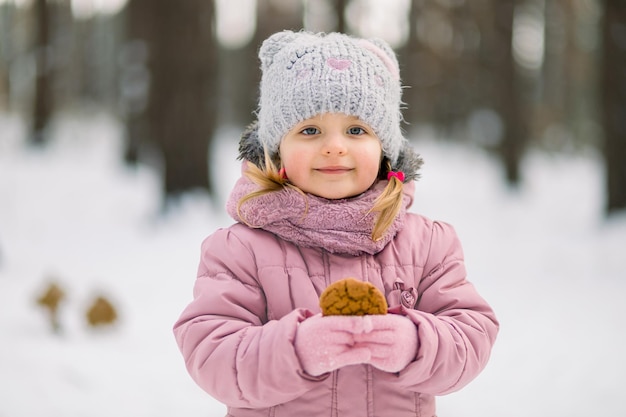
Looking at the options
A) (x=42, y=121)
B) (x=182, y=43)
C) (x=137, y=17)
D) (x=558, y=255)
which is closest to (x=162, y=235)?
(x=182, y=43)

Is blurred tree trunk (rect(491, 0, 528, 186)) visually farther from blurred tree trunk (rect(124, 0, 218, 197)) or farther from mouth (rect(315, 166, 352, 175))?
mouth (rect(315, 166, 352, 175))

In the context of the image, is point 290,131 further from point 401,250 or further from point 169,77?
point 169,77

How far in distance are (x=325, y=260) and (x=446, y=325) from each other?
35 centimetres

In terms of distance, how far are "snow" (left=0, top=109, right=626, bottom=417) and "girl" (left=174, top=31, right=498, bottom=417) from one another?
2.00 metres

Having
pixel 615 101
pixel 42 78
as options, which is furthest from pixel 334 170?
pixel 42 78

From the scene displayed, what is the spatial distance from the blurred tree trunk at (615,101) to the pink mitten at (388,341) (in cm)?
752

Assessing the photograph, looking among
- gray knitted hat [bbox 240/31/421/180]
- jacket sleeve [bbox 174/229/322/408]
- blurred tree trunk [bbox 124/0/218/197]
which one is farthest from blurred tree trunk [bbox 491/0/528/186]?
jacket sleeve [bbox 174/229/322/408]

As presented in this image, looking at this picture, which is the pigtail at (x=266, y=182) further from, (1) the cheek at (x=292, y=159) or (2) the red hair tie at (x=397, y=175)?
(2) the red hair tie at (x=397, y=175)

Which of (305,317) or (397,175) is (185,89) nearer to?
(397,175)

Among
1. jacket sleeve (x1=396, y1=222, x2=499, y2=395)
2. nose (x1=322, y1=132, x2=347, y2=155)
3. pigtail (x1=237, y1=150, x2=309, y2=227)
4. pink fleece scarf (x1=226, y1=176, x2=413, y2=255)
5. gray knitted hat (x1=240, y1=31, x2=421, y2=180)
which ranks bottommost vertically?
jacket sleeve (x1=396, y1=222, x2=499, y2=395)

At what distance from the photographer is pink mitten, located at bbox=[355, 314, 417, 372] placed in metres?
1.49

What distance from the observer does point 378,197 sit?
1.80 m

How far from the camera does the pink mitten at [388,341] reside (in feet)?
4.88

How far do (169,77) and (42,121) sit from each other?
30.0ft
